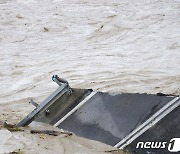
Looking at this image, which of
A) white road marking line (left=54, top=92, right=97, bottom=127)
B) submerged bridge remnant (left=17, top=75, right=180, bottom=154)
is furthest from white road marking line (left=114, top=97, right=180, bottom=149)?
white road marking line (left=54, top=92, right=97, bottom=127)

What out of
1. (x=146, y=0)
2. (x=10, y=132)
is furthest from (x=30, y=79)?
(x=146, y=0)

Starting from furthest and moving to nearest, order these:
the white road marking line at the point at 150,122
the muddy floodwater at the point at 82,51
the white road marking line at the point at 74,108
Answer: the muddy floodwater at the point at 82,51 < the white road marking line at the point at 74,108 < the white road marking line at the point at 150,122

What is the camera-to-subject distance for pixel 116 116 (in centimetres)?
502

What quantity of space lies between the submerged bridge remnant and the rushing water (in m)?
2.83

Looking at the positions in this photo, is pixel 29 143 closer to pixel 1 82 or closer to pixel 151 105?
pixel 151 105


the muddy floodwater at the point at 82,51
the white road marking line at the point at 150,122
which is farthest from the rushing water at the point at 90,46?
the white road marking line at the point at 150,122

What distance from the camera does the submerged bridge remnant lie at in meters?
4.53

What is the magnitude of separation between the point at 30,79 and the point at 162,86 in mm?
3110

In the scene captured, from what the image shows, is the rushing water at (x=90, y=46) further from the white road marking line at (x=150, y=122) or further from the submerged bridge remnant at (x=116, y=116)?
the white road marking line at (x=150, y=122)

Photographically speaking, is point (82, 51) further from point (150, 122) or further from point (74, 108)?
point (150, 122)

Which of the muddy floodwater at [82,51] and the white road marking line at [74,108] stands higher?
the muddy floodwater at [82,51]

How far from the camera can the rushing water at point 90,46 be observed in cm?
891

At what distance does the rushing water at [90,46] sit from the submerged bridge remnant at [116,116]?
112 inches

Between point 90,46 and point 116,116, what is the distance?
300 inches
